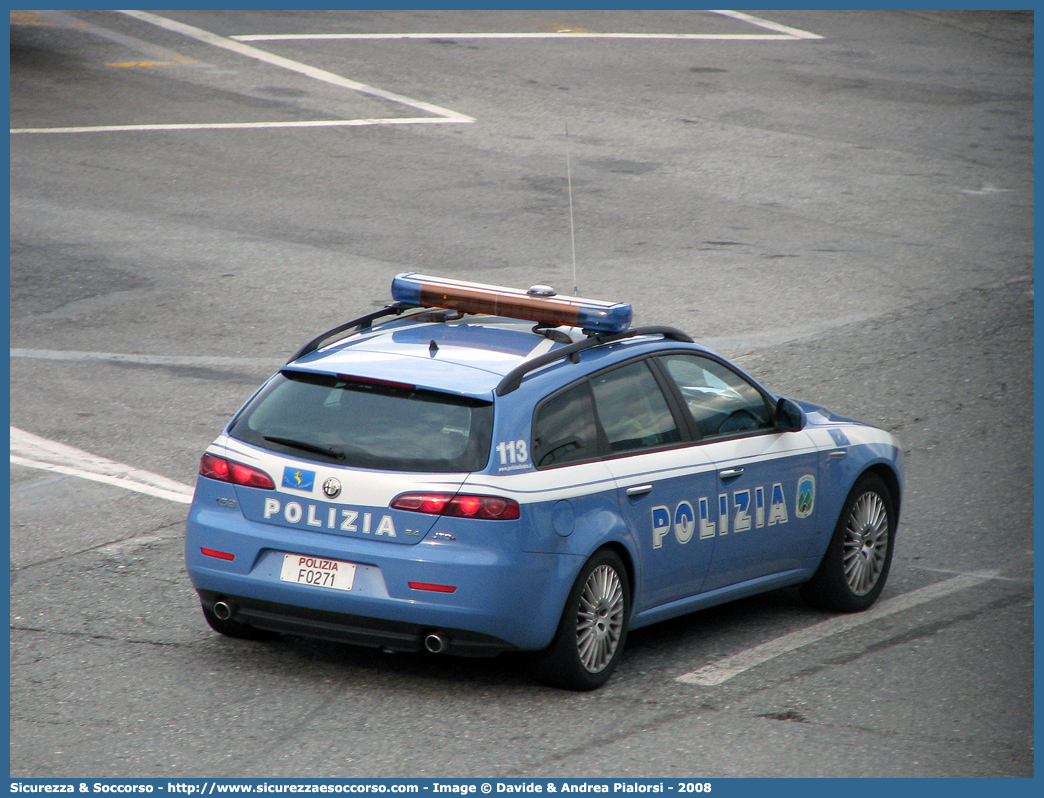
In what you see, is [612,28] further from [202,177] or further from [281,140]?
[202,177]

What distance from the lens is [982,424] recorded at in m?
11.5

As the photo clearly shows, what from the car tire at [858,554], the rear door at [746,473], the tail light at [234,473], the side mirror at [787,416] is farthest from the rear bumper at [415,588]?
the car tire at [858,554]

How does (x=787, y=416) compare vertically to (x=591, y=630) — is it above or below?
above

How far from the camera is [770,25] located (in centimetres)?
3025

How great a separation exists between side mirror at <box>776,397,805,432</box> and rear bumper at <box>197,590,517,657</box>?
85.1 inches

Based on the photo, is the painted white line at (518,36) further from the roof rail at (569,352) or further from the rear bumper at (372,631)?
the rear bumper at (372,631)

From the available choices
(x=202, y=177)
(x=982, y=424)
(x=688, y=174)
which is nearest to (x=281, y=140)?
(x=202, y=177)

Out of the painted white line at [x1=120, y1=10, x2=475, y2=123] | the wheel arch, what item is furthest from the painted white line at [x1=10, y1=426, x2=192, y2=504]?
the painted white line at [x1=120, y1=10, x2=475, y2=123]

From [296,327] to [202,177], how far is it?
6.21m

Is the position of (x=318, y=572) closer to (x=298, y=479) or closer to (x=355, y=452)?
(x=298, y=479)

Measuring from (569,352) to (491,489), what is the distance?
36.4 inches

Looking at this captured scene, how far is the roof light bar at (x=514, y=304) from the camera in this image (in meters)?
6.91

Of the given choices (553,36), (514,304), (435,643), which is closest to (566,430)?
(514,304)

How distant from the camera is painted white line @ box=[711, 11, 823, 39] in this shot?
29.5 meters
